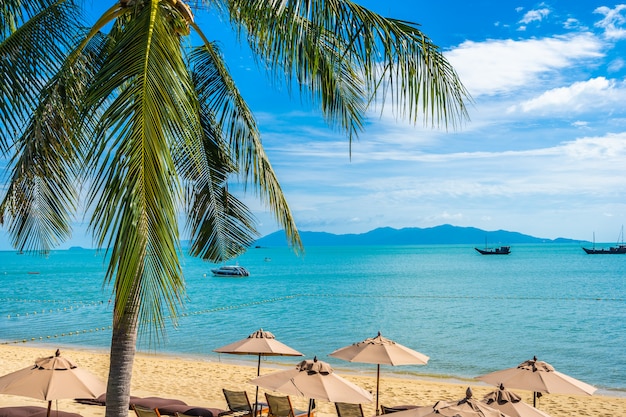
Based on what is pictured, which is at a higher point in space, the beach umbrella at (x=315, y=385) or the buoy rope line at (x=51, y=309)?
the beach umbrella at (x=315, y=385)

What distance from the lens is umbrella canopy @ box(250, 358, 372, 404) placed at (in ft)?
24.8

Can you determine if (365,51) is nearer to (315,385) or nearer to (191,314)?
(315,385)

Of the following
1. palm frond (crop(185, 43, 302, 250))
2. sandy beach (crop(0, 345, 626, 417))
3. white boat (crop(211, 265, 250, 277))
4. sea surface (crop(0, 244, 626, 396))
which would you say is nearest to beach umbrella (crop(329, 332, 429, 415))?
sandy beach (crop(0, 345, 626, 417))

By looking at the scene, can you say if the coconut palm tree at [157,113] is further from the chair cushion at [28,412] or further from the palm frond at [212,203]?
the chair cushion at [28,412]

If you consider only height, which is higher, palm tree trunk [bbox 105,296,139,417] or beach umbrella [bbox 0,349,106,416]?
palm tree trunk [bbox 105,296,139,417]

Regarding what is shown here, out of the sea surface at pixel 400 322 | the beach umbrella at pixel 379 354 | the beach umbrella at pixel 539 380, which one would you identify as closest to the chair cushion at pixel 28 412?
the sea surface at pixel 400 322

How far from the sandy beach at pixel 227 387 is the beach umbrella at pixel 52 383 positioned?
3.44 m

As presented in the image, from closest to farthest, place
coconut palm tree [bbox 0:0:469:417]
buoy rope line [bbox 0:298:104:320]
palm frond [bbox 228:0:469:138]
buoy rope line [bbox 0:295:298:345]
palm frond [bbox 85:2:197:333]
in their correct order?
palm frond [bbox 85:2:197:333]
coconut palm tree [bbox 0:0:469:417]
palm frond [bbox 228:0:469:138]
buoy rope line [bbox 0:295:298:345]
buoy rope line [bbox 0:298:104:320]

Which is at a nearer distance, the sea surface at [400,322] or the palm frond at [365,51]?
the palm frond at [365,51]

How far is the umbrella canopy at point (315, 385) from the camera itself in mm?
7562

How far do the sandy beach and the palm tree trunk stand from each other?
4.97 meters

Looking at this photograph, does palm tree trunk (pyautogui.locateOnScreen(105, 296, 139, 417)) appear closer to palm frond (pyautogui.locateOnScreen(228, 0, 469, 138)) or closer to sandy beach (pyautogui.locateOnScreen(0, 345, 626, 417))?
palm frond (pyautogui.locateOnScreen(228, 0, 469, 138))

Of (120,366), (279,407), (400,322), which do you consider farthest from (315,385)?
(400,322)

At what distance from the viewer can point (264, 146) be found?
22.2 feet
